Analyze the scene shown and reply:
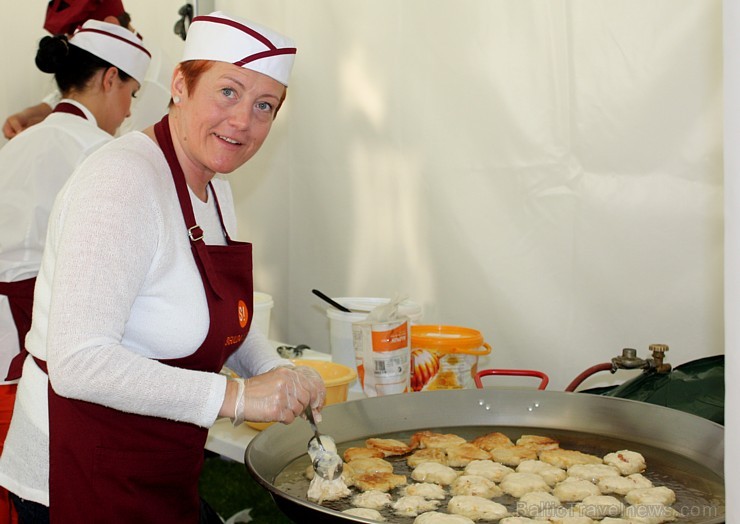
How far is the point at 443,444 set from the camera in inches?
86.1

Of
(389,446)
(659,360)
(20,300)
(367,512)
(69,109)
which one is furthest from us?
(69,109)

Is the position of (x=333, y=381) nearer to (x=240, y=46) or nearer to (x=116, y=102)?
(x=240, y=46)

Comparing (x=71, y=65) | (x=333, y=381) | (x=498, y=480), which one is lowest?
(x=498, y=480)

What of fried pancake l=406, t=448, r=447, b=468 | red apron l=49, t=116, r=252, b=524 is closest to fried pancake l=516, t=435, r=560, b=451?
fried pancake l=406, t=448, r=447, b=468

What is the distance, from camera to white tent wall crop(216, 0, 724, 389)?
8.48ft

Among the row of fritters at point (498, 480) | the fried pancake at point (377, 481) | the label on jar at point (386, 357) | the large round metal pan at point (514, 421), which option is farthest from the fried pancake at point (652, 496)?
the label on jar at point (386, 357)

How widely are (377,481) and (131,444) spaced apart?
0.55 m

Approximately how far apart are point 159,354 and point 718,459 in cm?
129

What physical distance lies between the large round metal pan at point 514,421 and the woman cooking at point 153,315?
0.24 m

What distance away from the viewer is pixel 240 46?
1.84m

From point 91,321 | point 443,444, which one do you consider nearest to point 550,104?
point 443,444

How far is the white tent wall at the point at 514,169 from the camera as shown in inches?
102

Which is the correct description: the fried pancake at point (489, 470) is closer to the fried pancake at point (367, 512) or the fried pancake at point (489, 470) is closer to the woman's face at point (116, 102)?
the fried pancake at point (367, 512)

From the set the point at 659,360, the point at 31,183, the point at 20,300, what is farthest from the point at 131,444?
the point at 31,183
